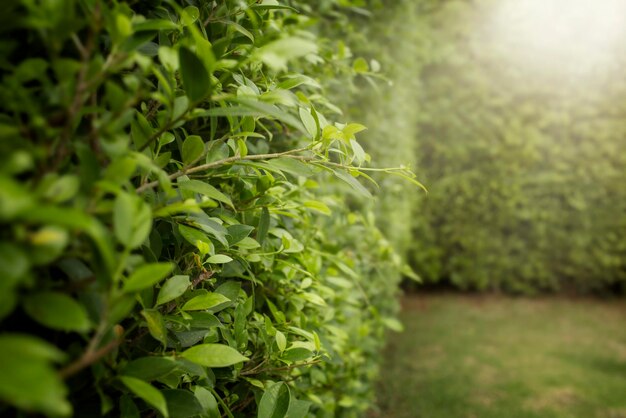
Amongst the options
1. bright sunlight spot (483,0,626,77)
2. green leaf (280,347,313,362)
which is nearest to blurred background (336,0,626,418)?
bright sunlight spot (483,0,626,77)

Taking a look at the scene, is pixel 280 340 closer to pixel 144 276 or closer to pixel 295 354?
pixel 295 354

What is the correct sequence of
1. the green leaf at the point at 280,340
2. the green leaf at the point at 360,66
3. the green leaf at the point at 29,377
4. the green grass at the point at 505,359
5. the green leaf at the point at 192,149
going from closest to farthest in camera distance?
1. the green leaf at the point at 29,377
2. the green leaf at the point at 192,149
3. the green leaf at the point at 280,340
4. the green leaf at the point at 360,66
5. the green grass at the point at 505,359

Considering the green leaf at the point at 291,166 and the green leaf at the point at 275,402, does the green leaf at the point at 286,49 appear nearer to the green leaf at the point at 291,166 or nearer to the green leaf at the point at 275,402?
the green leaf at the point at 291,166

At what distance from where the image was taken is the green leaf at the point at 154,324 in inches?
25.7

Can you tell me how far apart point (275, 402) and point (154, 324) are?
13.1 inches

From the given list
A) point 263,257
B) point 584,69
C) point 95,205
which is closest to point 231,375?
point 263,257

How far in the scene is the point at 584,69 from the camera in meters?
5.86

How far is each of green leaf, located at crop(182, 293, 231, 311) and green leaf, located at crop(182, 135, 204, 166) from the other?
0.70 feet

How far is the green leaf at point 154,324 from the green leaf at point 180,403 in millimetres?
89

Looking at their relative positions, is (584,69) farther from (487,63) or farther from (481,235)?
(481,235)

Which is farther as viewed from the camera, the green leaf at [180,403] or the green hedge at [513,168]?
the green hedge at [513,168]

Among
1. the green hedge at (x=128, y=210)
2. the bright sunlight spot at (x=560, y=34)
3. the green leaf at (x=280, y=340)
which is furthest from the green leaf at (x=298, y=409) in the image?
the bright sunlight spot at (x=560, y=34)

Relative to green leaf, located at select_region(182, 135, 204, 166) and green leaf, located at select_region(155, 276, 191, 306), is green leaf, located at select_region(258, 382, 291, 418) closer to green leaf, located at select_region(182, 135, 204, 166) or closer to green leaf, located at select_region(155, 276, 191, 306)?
green leaf, located at select_region(155, 276, 191, 306)

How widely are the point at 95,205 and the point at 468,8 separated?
20.2ft
